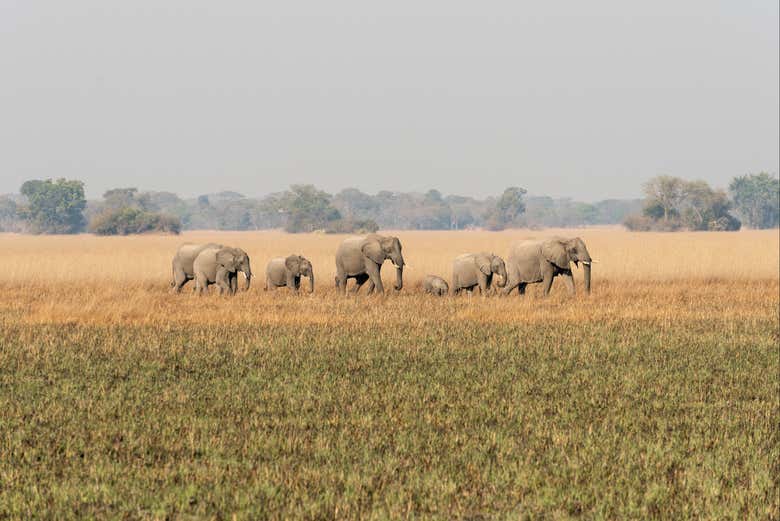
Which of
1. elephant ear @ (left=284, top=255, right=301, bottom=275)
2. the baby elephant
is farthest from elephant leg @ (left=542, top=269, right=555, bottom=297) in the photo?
elephant ear @ (left=284, top=255, right=301, bottom=275)

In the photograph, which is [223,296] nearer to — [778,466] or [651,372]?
[651,372]

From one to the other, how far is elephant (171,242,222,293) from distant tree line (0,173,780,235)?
72316 millimetres

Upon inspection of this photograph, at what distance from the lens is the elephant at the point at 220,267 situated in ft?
80.5

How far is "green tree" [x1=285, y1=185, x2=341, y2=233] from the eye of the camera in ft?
412

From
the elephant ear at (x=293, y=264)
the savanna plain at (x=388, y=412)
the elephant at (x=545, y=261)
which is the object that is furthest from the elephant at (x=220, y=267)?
the elephant at (x=545, y=261)

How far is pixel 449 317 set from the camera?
782 inches

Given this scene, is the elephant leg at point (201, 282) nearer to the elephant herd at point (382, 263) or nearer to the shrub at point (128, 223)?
the elephant herd at point (382, 263)

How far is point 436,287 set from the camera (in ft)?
84.9

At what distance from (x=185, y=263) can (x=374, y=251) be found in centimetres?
514

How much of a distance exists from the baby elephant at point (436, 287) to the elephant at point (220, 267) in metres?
4.71

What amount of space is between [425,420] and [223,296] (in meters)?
14.7

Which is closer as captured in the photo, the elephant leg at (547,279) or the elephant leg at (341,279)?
the elephant leg at (547,279)

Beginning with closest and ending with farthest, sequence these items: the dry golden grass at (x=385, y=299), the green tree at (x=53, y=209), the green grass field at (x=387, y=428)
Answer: the green grass field at (x=387, y=428) < the dry golden grass at (x=385, y=299) < the green tree at (x=53, y=209)

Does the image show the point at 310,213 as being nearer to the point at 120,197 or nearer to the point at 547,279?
the point at 120,197
